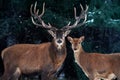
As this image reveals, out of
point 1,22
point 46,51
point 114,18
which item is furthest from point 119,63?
point 1,22

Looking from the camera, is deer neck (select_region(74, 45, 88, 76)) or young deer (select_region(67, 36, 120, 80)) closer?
young deer (select_region(67, 36, 120, 80))

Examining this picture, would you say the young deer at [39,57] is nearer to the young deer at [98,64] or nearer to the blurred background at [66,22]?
the young deer at [98,64]

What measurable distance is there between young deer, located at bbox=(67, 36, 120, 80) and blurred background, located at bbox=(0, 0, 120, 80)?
2.99 m

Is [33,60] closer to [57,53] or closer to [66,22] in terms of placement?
[57,53]

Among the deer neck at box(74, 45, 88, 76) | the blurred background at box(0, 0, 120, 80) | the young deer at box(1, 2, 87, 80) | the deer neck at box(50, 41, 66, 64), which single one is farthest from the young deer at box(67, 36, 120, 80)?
the blurred background at box(0, 0, 120, 80)

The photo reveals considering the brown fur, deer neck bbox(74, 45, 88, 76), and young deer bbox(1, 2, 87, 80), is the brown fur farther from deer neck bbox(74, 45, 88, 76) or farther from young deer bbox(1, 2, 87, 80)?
deer neck bbox(74, 45, 88, 76)

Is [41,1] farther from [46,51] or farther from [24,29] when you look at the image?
[46,51]

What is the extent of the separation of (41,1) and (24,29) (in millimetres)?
1230

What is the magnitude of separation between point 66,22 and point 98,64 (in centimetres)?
352

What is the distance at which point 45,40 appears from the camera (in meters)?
18.4

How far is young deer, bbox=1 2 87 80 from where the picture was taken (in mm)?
14172

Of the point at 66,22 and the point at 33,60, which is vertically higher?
the point at 66,22

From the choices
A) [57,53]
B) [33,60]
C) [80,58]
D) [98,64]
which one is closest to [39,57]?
[33,60]

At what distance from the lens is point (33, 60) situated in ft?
47.6
